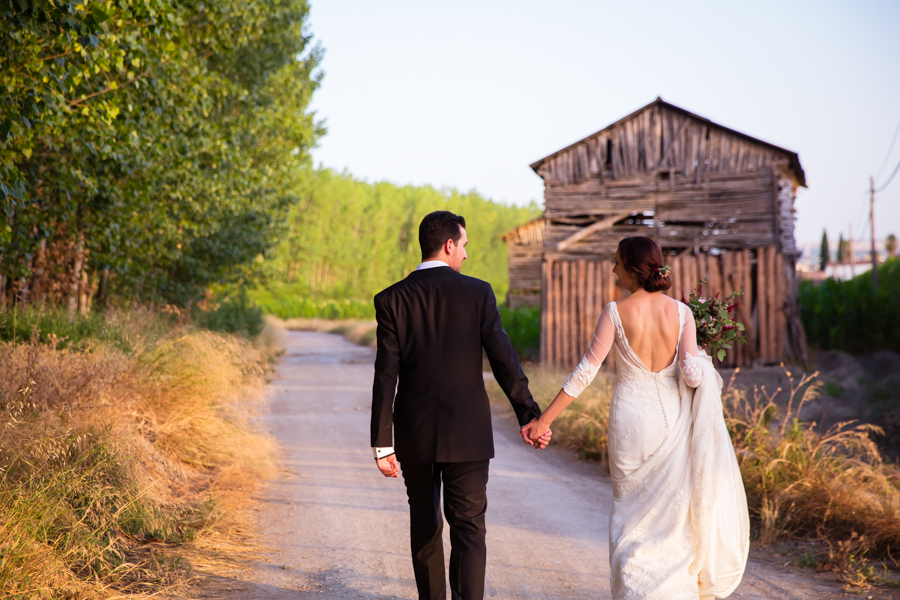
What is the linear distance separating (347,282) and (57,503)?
6778 centimetres

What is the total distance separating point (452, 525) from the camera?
352 cm

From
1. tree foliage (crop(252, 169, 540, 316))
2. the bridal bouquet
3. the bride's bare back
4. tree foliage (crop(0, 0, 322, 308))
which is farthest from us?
tree foliage (crop(252, 169, 540, 316))

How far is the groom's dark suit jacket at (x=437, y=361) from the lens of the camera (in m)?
3.46

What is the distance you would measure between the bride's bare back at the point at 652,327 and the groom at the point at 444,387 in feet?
2.22

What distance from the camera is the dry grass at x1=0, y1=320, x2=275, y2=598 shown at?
377 centimetres

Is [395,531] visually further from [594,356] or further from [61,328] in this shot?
[61,328]

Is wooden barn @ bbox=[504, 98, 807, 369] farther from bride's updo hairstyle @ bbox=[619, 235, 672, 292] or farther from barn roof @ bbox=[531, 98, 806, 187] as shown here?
bride's updo hairstyle @ bbox=[619, 235, 672, 292]

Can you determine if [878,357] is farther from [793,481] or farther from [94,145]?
[94,145]

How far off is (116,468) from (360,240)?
230ft

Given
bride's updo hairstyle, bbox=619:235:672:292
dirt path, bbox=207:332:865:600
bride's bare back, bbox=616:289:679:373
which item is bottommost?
dirt path, bbox=207:332:865:600

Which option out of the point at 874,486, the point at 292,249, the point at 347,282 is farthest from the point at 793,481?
the point at 347,282

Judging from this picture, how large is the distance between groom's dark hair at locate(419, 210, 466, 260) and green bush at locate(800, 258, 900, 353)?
63.8 feet

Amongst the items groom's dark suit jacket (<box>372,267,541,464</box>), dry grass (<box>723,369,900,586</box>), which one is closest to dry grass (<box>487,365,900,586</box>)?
dry grass (<box>723,369,900,586</box>)

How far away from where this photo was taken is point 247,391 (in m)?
9.11
